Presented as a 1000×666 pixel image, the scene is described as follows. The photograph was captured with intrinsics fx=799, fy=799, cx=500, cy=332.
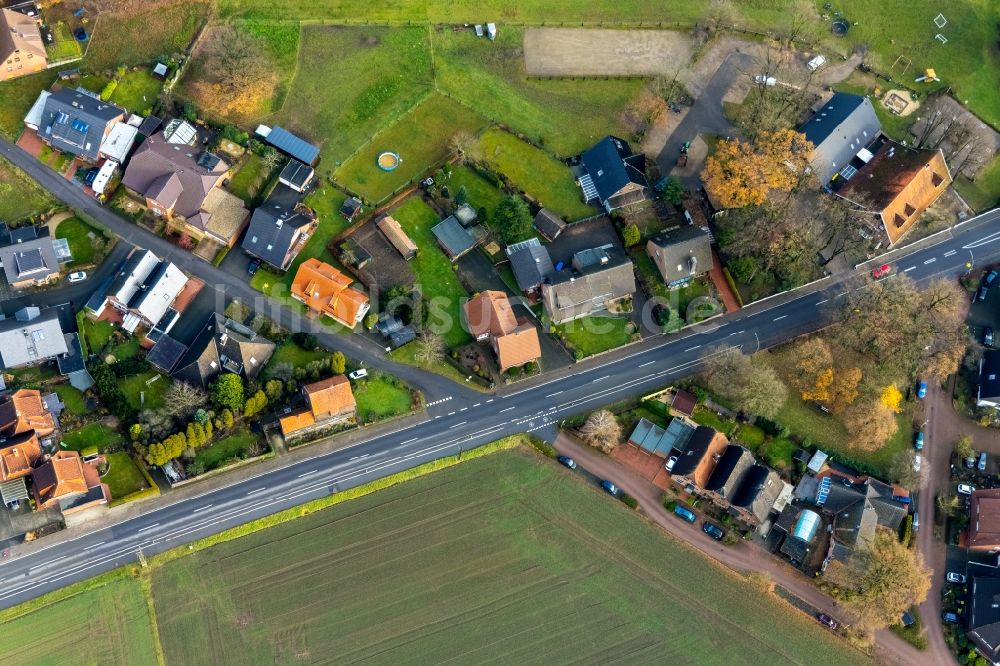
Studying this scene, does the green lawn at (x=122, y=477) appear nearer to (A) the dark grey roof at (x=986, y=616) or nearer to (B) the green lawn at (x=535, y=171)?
(B) the green lawn at (x=535, y=171)

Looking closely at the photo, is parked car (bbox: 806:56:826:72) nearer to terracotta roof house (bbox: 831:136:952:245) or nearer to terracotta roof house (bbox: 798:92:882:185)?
terracotta roof house (bbox: 798:92:882:185)

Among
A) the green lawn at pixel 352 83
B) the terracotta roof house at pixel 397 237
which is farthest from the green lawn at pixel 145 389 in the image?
the green lawn at pixel 352 83

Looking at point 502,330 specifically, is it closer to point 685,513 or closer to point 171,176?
point 685,513

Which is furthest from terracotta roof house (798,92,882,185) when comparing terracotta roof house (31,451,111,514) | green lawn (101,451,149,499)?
terracotta roof house (31,451,111,514)

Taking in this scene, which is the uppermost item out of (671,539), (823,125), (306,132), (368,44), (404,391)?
(368,44)

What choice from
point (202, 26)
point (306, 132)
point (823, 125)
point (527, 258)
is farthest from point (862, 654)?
point (202, 26)

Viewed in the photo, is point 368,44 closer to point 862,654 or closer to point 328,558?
point 328,558
